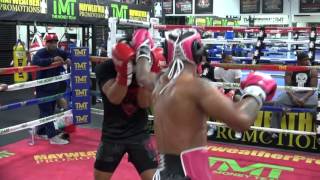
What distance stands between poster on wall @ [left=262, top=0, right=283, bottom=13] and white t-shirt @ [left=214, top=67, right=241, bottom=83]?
9894mm

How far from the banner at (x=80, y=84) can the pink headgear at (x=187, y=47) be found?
3656 mm

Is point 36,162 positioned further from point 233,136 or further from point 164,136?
point 164,136

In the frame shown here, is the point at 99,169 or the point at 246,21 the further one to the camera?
the point at 246,21

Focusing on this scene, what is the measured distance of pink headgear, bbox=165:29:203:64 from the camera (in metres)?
1.78

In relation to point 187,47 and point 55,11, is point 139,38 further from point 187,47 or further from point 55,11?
point 55,11

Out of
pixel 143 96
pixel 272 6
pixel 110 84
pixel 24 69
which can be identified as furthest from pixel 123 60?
pixel 272 6

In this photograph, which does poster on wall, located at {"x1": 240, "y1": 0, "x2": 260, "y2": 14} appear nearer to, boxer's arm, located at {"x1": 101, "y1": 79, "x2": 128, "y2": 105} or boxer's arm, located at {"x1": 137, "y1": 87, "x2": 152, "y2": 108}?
boxer's arm, located at {"x1": 137, "y1": 87, "x2": 152, "y2": 108}

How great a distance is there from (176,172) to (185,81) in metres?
0.38

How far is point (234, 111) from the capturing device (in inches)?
64.1

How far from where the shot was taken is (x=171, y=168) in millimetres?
1842

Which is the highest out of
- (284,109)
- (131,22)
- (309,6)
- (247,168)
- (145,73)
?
(309,6)

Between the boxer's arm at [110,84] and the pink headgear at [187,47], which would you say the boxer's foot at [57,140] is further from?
the pink headgear at [187,47]

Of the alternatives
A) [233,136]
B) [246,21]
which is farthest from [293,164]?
[246,21]

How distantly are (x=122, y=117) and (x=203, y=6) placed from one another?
14.8 meters
